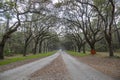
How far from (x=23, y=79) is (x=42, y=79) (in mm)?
1020

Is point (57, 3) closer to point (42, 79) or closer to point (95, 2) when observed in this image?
point (95, 2)

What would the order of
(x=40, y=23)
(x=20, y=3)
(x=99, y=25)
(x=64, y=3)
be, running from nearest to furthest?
(x=20, y=3)
(x=64, y=3)
(x=99, y=25)
(x=40, y=23)

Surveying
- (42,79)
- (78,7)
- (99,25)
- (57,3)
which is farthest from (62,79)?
(99,25)

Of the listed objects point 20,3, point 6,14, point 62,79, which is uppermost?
point 20,3

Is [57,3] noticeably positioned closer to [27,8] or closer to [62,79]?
[27,8]

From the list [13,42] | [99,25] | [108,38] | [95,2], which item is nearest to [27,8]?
[95,2]

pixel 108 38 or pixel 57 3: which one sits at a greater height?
pixel 57 3

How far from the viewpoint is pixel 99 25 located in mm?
37938

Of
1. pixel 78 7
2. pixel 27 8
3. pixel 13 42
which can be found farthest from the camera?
pixel 13 42

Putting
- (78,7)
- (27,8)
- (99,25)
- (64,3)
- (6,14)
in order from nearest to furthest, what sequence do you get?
(6,14) → (27,8) → (64,3) → (78,7) → (99,25)

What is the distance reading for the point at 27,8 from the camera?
91.0 ft

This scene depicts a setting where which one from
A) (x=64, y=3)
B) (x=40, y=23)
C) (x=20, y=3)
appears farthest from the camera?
(x=40, y=23)

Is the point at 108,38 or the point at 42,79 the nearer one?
the point at 42,79

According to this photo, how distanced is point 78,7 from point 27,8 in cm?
1160
